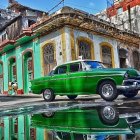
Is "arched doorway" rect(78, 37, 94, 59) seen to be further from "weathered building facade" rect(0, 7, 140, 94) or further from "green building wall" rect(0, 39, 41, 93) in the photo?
"green building wall" rect(0, 39, 41, 93)

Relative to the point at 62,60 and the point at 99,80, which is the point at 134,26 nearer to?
the point at 62,60

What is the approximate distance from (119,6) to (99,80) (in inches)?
1272

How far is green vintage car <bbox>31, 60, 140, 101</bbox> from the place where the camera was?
33.4 feet

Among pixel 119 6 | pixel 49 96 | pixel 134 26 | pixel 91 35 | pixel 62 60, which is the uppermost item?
pixel 119 6

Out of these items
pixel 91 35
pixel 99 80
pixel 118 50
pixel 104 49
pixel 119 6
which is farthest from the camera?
pixel 119 6

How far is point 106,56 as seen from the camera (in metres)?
25.4

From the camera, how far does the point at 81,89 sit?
37.1 ft

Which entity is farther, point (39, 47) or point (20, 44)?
point (20, 44)

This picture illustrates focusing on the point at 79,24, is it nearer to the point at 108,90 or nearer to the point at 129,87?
the point at 108,90

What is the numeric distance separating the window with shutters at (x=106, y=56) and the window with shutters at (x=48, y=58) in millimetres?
A: 4618

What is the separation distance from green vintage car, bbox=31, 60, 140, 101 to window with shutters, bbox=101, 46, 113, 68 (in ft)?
38.8

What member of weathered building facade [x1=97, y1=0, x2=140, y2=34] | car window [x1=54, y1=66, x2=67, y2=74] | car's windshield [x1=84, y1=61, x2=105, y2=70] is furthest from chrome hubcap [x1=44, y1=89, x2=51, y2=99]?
weathered building facade [x1=97, y1=0, x2=140, y2=34]

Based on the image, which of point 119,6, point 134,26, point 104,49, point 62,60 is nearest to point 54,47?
point 62,60

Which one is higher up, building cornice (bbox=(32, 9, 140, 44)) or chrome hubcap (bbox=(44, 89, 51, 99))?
building cornice (bbox=(32, 9, 140, 44))
